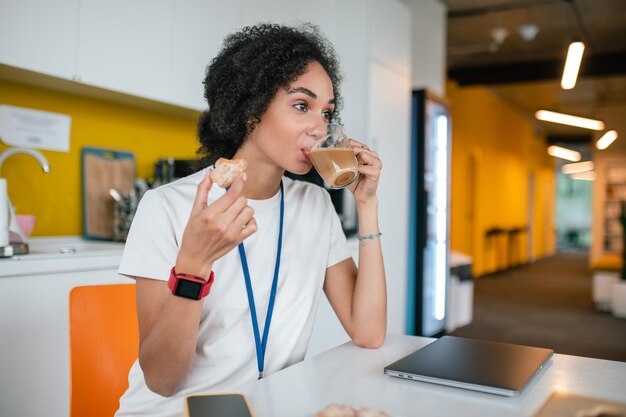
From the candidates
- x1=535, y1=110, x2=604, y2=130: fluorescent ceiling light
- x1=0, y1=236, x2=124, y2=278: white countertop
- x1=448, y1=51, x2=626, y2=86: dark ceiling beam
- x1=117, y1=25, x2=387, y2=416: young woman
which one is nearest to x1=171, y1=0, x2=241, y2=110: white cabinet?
x1=0, y1=236, x2=124, y2=278: white countertop

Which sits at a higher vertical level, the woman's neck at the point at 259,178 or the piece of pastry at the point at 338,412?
the woman's neck at the point at 259,178

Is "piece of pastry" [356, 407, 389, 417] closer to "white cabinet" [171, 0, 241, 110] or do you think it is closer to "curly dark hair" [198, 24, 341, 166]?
"curly dark hair" [198, 24, 341, 166]

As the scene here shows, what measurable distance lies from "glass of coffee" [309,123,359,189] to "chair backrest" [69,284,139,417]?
0.55 meters

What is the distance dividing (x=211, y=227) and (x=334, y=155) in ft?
1.28

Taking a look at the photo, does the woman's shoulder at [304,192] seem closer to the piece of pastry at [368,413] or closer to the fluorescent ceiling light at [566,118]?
the piece of pastry at [368,413]

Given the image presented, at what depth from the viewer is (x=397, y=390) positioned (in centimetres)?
94

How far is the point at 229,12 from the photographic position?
3.14m

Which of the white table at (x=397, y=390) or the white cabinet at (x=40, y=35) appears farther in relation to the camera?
the white cabinet at (x=40, y=35)

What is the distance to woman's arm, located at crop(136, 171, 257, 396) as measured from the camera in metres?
0.90

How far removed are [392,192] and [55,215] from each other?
2.33 metres

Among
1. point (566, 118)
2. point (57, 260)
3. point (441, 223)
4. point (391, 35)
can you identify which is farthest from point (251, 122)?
point (566, 118)

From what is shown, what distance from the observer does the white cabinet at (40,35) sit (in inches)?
84.8

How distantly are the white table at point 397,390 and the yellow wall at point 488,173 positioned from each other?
271 inches

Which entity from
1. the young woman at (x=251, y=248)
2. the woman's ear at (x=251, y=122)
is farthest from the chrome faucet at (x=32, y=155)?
the woman's ear at (x=251, y=122)
